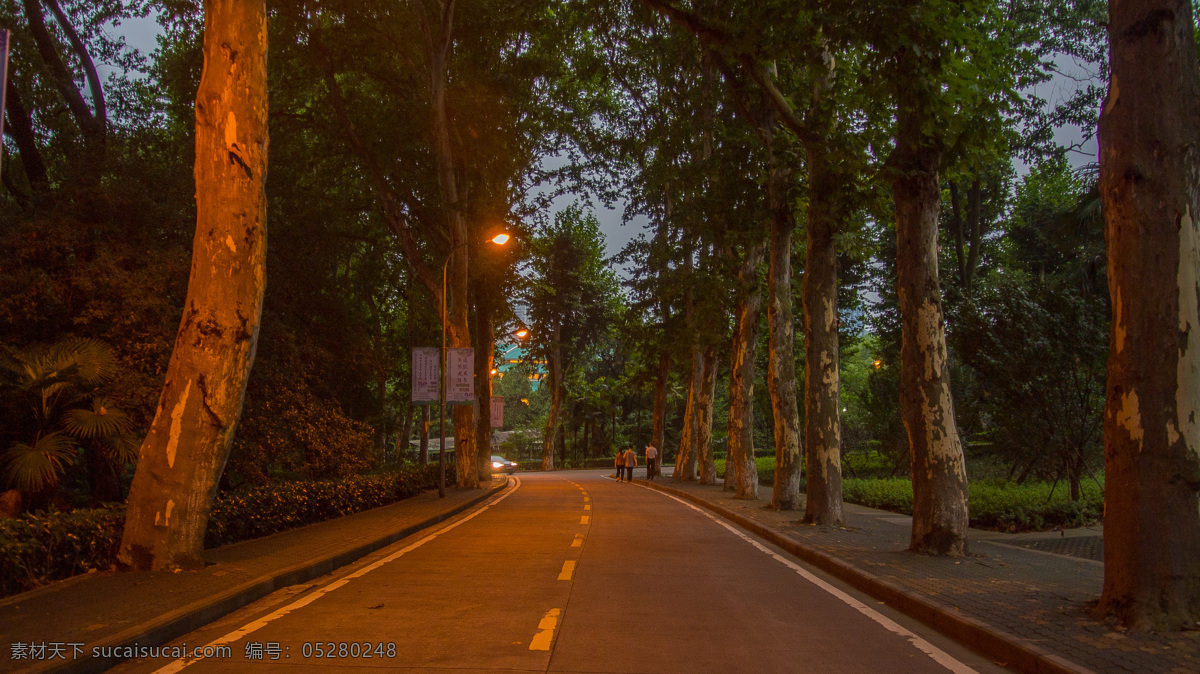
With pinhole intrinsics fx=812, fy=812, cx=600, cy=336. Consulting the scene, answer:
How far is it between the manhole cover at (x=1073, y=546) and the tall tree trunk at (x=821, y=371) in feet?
10.5

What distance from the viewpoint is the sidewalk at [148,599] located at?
18.2 feet

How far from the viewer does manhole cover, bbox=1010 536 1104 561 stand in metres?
11.7

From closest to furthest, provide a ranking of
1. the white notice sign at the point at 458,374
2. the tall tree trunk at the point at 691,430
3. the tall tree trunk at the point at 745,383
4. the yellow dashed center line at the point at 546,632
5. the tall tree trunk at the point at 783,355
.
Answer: the yellow dashed center line at the point at 546,632 < the tall tree trunk at the point at 783,355 < the tall tree trunk at the point at 745,383 < the white notice sign at the point at 458,374 < the tall tree trunk at the point at 691,430

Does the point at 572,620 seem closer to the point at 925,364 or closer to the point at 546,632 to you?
the point at 546,632

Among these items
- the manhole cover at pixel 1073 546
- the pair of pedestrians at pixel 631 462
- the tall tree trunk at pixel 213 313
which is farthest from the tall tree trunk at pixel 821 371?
the pair of pedestrians at pixel 631 462

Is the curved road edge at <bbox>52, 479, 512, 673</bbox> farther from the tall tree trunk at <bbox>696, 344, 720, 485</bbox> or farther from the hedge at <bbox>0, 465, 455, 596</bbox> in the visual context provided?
the tall tree trunk at <bbox>696, 344, 720, 485</bbox>

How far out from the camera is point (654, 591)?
8.51 m

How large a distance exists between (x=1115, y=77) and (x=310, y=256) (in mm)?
18279

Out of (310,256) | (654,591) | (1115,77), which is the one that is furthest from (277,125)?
(1115,77)

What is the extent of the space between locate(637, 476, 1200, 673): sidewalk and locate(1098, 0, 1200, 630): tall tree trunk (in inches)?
19.8

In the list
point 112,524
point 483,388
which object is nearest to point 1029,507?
point 112,524

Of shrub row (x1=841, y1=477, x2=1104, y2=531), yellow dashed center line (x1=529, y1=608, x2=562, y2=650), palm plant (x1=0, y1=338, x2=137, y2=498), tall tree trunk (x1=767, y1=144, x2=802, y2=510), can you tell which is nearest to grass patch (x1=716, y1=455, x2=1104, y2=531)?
shrub row (x1=841, y1=477, x2=1104, y2=531)

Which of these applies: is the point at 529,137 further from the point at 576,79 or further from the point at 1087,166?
the point at 1087,166

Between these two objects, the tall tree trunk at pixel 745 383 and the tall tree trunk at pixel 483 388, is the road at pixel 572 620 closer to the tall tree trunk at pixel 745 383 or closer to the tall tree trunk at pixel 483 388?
the tall tree trunk at pixel 745 383
